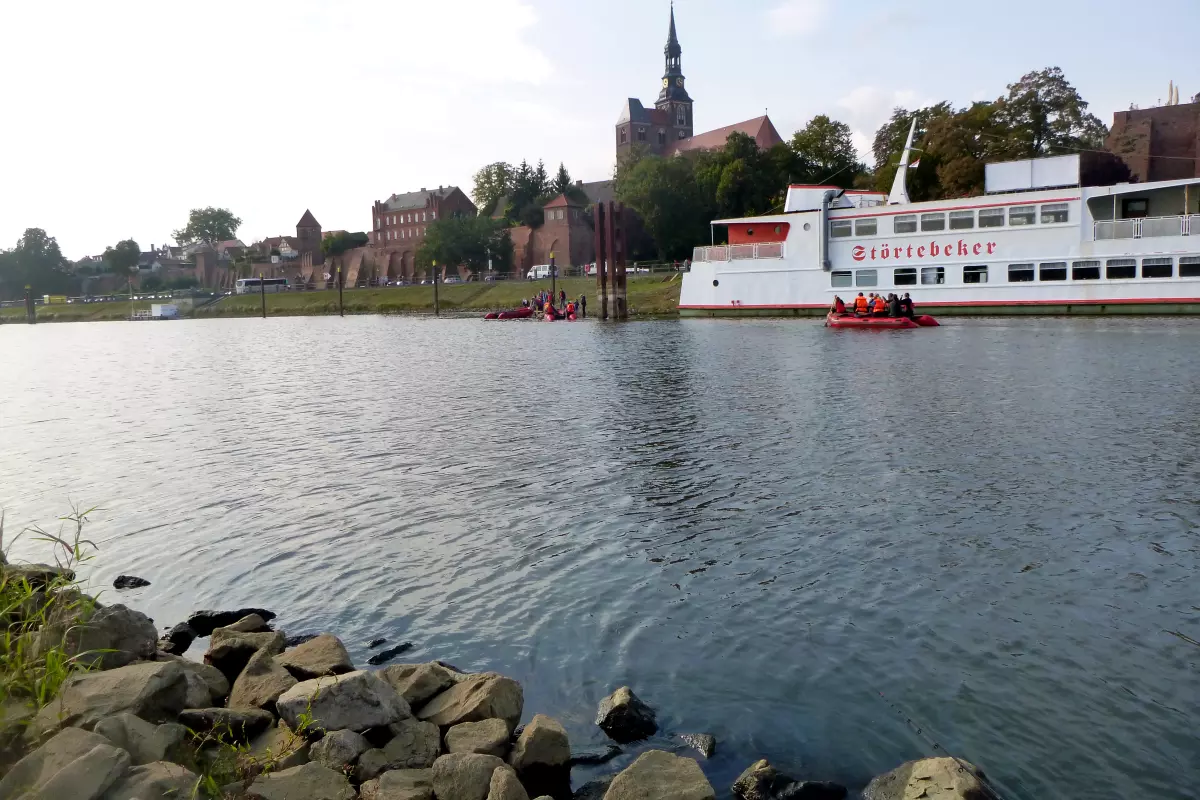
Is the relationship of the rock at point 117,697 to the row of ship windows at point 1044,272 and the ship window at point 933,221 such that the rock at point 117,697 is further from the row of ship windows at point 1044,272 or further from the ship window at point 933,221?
the ship window at point 933,221

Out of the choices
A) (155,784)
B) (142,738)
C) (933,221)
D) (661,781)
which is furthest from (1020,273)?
(155,784)

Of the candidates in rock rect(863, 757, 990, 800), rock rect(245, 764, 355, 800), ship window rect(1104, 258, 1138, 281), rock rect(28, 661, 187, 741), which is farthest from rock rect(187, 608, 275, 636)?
ship window rect(1104, 258, 1138, 281)

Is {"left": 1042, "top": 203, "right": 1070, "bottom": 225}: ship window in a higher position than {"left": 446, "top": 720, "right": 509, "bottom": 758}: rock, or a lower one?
higher

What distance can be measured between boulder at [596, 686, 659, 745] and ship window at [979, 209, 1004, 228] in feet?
148

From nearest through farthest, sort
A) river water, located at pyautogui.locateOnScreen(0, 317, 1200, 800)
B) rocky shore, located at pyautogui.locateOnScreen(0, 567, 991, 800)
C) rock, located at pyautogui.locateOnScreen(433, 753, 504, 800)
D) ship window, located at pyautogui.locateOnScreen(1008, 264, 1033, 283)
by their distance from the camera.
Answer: rocky shore, located at pyautogui.locateOnScreen(0, 567, 991, 800) → rock, located at pyautogui.locateOnScreen(433, 753, 504, 800) → river water, located at pyautogui.locateOnScreen(0, 317, 1200, 800) → ship window, located at pyautogui.locateOnScreen(1008, 264, 1033, 283)

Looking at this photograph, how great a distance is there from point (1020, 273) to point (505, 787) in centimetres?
4723

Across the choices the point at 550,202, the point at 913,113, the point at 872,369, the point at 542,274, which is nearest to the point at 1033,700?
the point at 872,369

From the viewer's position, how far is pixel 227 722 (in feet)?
19.5

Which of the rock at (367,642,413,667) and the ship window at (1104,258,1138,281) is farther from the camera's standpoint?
the ship window at (1104,258,1138,281)

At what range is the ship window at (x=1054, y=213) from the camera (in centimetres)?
4447

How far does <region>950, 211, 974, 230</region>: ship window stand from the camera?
46781mm

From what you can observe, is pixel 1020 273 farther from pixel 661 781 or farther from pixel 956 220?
pixel 661 781

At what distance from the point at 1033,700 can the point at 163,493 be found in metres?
12.7

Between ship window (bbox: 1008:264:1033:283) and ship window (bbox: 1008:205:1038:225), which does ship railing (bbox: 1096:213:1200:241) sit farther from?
ship window (bbox: 1008:264:1033:283)
